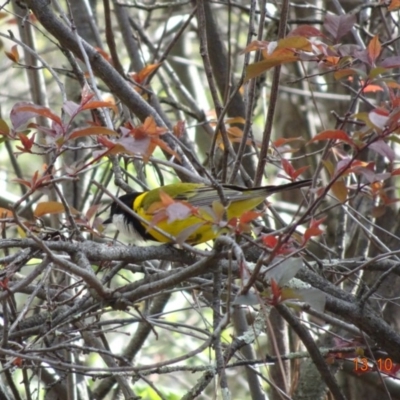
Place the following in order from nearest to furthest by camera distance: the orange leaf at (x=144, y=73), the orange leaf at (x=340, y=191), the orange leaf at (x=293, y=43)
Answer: the orange leaf at (x=293, y=43) < the orange leaf at (x=340, y=191) < the orange leaf at (x=144, y=73)

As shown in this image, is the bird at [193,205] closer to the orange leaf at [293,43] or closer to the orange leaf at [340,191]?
the orange leaf at [340,191]

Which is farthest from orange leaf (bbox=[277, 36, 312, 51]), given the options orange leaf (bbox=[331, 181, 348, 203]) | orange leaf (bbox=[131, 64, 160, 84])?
orange leaf (bbox=[131, 64, 160, 84])

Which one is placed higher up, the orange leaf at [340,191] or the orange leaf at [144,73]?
the orange leaf at [144,73]

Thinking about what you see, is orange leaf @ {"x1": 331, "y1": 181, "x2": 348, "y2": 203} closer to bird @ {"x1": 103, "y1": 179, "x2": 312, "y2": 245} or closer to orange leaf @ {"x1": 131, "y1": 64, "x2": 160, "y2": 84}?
bird @ {"x1": 103, "y1": 179, "x2": 312, "y2": 245}

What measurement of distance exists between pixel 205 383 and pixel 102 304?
19.7 inches

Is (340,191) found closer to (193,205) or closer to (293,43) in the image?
(293,43)

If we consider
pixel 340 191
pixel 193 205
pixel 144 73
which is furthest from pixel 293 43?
pixel 144 73

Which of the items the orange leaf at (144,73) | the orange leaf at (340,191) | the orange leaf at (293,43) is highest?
the orange leaf at (293,43)

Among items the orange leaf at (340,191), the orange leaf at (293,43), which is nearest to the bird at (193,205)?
the orange leaf at (340,191)

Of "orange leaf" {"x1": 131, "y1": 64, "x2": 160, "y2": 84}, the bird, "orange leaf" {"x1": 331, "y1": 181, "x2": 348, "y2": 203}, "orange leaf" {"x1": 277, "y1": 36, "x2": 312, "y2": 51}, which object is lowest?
the bird

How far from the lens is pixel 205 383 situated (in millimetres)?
2670

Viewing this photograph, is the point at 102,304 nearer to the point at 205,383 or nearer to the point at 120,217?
the point at 205,383

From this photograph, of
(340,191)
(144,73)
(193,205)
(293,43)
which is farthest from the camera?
(144,73)

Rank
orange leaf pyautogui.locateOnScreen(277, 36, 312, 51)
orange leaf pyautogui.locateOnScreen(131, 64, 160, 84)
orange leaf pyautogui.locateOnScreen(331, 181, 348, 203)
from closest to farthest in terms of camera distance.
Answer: orange leaf pyautogui.locateOnScreen(277, 36, 312, 51)
orange leaf pyautogui.locateOnScreen(331, 181, 348, 203)
orange leaf pyautogui.locateOnScreen(131, 64, 160, 84)
